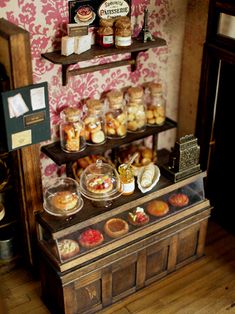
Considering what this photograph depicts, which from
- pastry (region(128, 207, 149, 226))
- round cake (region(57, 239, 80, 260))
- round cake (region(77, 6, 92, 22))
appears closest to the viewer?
round cake (region(57, 239, 80, 260))

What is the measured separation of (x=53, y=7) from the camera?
3062 mm

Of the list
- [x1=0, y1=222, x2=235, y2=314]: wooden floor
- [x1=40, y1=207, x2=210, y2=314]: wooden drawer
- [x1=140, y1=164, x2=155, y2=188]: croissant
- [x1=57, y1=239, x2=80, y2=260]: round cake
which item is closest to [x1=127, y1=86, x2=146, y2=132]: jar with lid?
[x1=140, y1=164, x2=155, y2=188]: croissant

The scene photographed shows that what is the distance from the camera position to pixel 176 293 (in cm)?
349

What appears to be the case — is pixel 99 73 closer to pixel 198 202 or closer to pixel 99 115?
pixel 99 115

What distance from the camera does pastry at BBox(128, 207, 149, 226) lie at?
3.32 metres

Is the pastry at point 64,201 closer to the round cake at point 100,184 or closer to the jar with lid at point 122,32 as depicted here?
the round cake at point 100,184

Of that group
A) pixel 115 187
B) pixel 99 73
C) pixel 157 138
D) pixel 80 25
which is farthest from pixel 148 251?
pixel 80 25

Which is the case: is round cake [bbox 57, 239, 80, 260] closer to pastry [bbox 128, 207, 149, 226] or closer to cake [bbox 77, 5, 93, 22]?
pastry [bbox 128, 207, 149, 226]

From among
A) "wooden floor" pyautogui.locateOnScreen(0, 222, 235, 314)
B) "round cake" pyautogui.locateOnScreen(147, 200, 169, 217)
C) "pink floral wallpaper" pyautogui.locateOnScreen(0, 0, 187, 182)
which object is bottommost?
"wooden floor" pyautogui.locateOnScreen(0, 222, 235, 314)

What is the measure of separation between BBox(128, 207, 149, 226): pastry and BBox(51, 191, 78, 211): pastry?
0.44 meters

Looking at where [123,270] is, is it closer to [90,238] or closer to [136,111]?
[90,238]

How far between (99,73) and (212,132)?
1106 mm

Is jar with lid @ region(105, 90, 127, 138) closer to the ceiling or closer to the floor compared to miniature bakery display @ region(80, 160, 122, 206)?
closer to the ceiling

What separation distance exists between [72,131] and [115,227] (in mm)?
739
